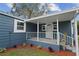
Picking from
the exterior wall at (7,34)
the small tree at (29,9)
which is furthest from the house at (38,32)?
the small tree at (29,9)

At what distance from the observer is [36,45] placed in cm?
945

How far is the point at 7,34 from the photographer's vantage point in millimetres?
8188

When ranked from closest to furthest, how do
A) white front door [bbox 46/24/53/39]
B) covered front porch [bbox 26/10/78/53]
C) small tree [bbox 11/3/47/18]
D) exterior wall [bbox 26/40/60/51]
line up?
exterior wall [bbox 26/40/60/51]
covered front porch [bbox 26/10/78/53]
white front door [bbox 46/24/53/39]
small tree [bbox 11/3/47/18]

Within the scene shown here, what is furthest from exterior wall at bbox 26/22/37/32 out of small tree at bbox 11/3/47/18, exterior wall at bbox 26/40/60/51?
small tree at bbox 11/3/47/18

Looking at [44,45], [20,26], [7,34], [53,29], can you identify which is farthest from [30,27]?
[7,34]

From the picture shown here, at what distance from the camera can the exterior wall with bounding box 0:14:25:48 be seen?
25.2 ft

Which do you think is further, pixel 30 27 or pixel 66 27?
pixel 30 27

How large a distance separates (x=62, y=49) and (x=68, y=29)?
302 centimetres

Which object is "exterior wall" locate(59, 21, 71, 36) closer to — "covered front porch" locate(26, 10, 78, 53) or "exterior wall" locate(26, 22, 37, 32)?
"covered front porch" locate(26, 10, 78, 53)

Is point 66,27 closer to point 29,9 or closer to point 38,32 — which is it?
point 38,32

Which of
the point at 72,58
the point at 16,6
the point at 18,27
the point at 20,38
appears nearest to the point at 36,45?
the point at 20,38

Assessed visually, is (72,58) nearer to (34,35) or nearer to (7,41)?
(7,41)

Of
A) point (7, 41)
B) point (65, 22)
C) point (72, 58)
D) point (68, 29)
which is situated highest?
point (65, 22)

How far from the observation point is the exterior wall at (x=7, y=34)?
769 centimetres
